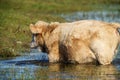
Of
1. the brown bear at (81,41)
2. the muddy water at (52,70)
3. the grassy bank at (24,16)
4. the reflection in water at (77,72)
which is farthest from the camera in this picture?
the grassy bank at (24,16)

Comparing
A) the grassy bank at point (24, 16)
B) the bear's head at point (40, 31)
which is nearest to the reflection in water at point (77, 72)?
the bear's head at point (40, 31)

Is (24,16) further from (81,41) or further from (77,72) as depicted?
(77,72)

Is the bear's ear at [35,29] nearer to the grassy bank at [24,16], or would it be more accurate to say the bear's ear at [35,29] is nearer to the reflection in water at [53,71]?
the reflection in water at [53,71]

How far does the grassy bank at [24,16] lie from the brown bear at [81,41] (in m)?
2.87

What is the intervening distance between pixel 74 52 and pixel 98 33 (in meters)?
1.03

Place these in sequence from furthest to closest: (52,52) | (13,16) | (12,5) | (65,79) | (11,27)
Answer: (12,5) < (13,16) < (11,27) < (52,52) < (65,79)

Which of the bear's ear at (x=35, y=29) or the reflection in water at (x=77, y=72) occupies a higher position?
the bear's ear at (x=35, y=29)

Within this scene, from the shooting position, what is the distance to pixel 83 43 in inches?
666

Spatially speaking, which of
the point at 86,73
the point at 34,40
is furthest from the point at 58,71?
the point at 34,40

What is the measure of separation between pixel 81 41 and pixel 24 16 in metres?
14.0

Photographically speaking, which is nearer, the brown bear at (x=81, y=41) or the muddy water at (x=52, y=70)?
the muddy water at (x=52, y=70)

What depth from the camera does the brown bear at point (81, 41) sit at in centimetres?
1656

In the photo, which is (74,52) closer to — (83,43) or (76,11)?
(83,43)

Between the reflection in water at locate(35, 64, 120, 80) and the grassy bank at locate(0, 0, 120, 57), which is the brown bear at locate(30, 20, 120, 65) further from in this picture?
the grassy bank at locate(0, 0, 120, 57)
